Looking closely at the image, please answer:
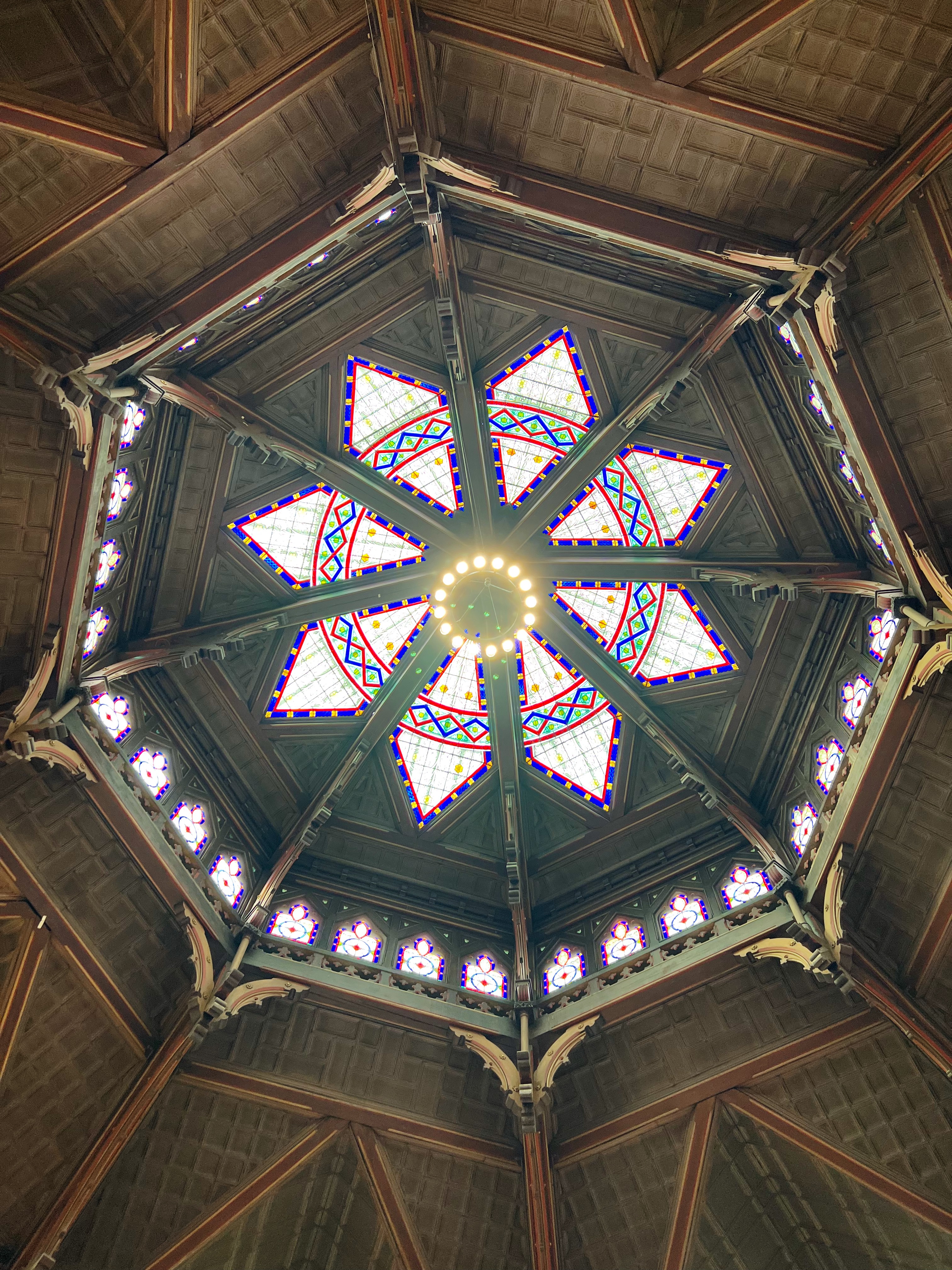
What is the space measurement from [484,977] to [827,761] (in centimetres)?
904

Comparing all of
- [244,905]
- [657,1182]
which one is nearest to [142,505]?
[244,905]

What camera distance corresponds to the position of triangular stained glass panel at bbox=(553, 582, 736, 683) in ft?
73.9

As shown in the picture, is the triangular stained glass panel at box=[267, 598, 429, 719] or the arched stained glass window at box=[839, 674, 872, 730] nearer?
the arched stained glass window at box=[839, 674, 872, 730]

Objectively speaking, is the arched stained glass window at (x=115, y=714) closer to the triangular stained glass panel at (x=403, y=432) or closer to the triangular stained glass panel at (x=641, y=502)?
the triangular stained glass panel at (x=403, y=432)

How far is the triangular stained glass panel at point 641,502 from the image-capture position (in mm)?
21328

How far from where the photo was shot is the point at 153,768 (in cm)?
1931

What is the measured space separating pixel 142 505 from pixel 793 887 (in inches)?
609

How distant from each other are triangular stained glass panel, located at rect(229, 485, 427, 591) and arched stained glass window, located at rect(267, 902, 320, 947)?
7.82 meters

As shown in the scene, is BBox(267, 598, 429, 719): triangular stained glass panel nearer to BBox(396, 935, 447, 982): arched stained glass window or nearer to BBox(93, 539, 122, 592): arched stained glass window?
BBox(93, 539, 122, 592): arched stained glass window

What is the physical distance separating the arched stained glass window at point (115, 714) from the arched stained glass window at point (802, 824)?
46.4ft

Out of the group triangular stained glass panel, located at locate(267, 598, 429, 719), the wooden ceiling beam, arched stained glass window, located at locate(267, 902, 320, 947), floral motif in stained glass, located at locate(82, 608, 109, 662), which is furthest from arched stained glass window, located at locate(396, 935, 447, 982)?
the wooden ceiling beam

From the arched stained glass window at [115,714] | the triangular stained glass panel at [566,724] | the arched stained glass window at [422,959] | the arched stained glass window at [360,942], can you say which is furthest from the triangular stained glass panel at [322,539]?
the arched stained glass window at [422,959]

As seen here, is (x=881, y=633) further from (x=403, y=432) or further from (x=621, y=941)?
(x=403, y=432)

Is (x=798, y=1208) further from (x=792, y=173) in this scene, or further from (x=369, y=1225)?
(x=792, y=173)
